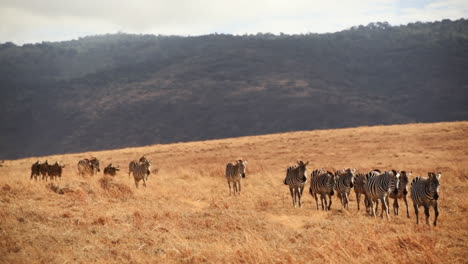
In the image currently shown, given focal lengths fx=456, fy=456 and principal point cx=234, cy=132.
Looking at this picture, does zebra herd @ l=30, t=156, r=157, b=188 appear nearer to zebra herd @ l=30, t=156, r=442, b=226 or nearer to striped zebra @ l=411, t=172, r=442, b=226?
zebra herd @ l=30, t=156, r=442, b=226

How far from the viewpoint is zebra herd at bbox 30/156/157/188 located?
24062 millimetres

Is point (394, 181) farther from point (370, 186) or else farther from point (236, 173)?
point (236, 173)

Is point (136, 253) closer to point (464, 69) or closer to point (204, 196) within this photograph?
point (204, 196)

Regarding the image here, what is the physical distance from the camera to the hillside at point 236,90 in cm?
9188

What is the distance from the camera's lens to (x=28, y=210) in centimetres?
1396

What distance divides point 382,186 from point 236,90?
91283 mm

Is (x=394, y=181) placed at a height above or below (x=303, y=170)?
below

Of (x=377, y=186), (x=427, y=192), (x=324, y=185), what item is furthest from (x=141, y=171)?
(x=427, y=192)

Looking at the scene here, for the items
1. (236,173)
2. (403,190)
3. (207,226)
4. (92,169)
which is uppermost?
(92,169)

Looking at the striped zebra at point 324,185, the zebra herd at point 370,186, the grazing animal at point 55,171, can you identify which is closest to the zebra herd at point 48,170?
the grazing animal at point 55,171

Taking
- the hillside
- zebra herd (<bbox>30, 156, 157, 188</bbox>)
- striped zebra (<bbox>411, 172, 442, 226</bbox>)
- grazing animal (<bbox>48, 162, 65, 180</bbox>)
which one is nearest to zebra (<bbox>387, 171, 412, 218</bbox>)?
striped zebra (<bbox>411, 172, 442, 226</bbox>)

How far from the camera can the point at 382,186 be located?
15297 millimetres

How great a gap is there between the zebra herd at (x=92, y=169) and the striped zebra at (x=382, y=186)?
479 inches

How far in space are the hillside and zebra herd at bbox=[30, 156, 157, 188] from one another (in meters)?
59.0
